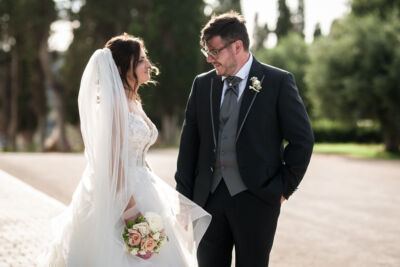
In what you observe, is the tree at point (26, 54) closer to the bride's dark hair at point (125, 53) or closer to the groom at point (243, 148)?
the bride's dark hair at point (125, 53)

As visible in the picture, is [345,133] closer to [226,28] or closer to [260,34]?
[260,34]

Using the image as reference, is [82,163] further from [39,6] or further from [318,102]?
[39,6]

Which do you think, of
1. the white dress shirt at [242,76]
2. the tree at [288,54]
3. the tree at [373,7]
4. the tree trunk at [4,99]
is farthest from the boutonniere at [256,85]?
the tree trunk at [4,99]

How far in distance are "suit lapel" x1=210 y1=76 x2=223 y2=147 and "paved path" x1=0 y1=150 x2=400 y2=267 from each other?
2.59m

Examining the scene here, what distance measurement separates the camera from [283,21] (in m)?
52.5

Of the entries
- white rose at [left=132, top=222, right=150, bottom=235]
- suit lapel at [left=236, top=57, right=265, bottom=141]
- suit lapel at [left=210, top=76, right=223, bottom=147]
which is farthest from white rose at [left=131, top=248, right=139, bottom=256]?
suit lapel at [left=236, top=57, right=265, bottom=141]


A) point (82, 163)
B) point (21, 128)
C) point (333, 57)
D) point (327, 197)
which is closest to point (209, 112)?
point (327, 197)

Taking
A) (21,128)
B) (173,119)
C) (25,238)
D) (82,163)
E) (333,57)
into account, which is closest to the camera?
(25,238)

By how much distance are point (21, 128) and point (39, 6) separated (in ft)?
48.2

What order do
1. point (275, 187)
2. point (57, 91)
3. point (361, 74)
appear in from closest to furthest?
point (275, 187), point (361, 74), point (57, 91)

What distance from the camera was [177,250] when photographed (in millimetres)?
3496

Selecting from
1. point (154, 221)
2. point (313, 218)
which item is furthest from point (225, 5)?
point (154, 221)

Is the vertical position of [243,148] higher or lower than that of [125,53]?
lower

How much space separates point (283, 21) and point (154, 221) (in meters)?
51.8
